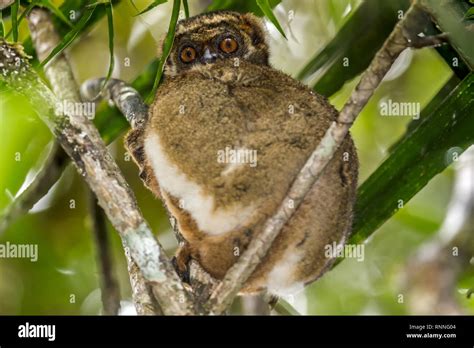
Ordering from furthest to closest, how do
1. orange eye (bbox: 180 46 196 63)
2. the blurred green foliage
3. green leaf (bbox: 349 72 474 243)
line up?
1. the blurred green foliage
2. orange eye (bbox: 180 46 196 63)
3. green leaf (bbox: 349 72 474 243)

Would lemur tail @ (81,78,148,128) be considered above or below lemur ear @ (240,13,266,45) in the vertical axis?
below

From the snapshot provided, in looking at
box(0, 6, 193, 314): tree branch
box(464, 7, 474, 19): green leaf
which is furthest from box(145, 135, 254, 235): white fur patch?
box(464, 7, 474, 19): green leaf

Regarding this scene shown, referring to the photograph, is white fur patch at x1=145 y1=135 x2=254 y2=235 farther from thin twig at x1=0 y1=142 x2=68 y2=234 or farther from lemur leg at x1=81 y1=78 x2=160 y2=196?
thin twig at x1=0 y1=142 x2=68 y2=234

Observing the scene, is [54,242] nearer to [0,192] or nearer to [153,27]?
[0,192]

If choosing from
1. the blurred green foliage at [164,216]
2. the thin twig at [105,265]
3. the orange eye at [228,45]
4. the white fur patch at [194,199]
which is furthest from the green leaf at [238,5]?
the thin twig at [105,265]

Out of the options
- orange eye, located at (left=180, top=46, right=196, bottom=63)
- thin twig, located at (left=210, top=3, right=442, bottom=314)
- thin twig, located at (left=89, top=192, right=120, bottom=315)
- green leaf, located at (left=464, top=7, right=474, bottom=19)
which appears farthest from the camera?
thin twig, located at (left=89, top=192, right=120, bottom=315)
